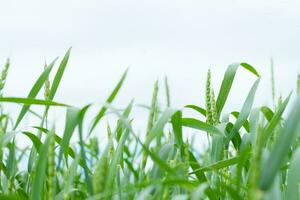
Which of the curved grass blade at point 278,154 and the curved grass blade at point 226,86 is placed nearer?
the curved grass blade at point 278,154

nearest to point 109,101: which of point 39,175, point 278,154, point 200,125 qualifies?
point 39,175

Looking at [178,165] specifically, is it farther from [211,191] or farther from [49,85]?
[49,85]

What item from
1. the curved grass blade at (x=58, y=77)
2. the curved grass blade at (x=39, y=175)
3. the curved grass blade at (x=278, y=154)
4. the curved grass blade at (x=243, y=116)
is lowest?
the curved grass blade at (x=39, y=175)

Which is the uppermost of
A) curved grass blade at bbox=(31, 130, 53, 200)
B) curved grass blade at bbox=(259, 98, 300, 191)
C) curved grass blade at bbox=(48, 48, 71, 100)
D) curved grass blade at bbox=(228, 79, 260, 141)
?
curved grass blade at bbox=(48, 48, 71, 100)

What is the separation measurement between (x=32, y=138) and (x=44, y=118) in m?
0.12

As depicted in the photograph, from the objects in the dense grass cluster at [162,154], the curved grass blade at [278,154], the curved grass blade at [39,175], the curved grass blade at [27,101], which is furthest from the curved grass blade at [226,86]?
the curved grass blade at [278,154]

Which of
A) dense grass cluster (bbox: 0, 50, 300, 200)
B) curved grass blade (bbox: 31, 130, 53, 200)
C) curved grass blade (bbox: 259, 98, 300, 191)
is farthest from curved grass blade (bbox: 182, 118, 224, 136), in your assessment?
curved grass blade (bbox: 259, 98, 300, 191)

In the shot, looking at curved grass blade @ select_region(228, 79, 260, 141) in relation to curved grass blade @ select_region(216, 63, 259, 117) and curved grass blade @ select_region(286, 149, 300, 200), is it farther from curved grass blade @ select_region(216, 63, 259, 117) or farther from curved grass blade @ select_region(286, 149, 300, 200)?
curved grass blade @ select_region(286, 149, 300, 200)

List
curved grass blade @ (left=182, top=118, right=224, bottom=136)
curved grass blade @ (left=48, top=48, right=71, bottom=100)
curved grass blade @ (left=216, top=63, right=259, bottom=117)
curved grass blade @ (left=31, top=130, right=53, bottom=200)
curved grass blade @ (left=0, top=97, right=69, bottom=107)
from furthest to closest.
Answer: curved grass blade @ (left=216, top=63, right=259, bottom=117) → curved grass blade @ (left=48, top=48, right=71, bottom=100) → curved grass blade @ (left=182, top=118, right=224, bottom=136) → curved grass blade @ (left=0, top=97, right=69, bottom=107) → curved grass blade @ (left=31, top=130, right=53, bottom=200)

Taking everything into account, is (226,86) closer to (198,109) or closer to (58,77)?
(198,109)

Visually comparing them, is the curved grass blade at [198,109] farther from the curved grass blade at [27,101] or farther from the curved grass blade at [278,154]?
the curved grass blade at [278,154]

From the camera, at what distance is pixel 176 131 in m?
1.76

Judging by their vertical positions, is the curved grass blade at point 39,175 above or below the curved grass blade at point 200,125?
below

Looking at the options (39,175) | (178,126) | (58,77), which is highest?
(58,77)
